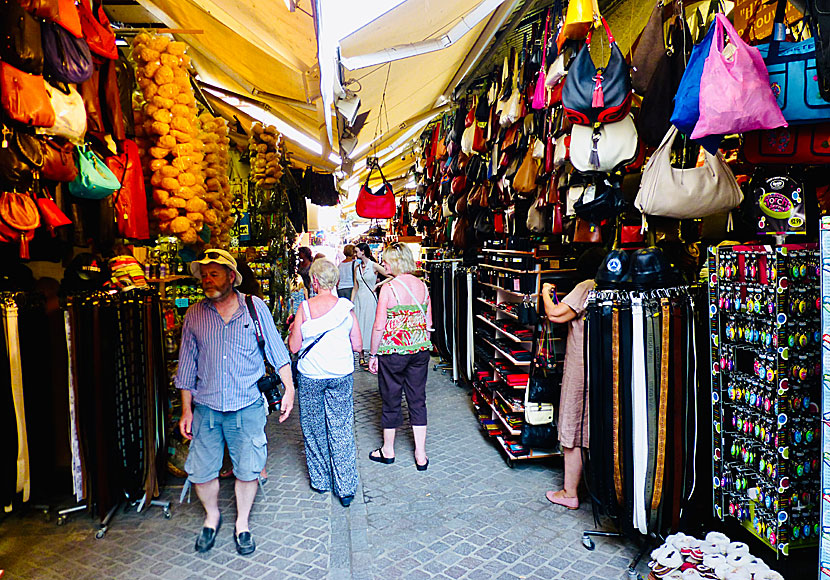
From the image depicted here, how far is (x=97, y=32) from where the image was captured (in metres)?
3.03

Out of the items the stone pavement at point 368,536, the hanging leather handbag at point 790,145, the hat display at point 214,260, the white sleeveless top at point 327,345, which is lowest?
the stone pavement at point 368,536

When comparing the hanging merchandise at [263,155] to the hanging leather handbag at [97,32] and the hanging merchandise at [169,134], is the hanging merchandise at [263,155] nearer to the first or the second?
the hanging merchandise at [169,134]

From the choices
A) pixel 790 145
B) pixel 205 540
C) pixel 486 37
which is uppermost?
pixel 486 37

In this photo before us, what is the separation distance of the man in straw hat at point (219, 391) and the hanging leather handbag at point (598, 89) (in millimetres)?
2267

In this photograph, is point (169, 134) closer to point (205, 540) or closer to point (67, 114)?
point (67, 114)

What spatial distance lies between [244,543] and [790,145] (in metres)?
3.64

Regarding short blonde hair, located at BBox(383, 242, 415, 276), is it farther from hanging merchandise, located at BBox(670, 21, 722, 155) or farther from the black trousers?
hanging merchandise, located at BBox(670, 21, 722, 155)

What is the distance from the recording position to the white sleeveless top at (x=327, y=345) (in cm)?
411

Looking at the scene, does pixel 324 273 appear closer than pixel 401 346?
Yes

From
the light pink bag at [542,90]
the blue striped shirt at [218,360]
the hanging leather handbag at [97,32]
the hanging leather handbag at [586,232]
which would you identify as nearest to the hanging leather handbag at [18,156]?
the hanging leather handbag at [97,32]

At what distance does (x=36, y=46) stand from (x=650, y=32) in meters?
2.85

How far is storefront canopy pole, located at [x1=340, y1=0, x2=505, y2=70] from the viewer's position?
10.7 ft

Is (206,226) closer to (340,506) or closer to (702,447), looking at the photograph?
(340,506)

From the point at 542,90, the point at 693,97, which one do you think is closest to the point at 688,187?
the point at 693,97
